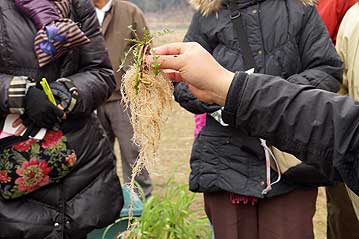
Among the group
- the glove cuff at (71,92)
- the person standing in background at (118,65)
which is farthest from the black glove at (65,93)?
the person standing in background at (118,65)

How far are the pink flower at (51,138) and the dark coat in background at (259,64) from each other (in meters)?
0.61

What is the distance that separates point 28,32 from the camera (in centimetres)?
264

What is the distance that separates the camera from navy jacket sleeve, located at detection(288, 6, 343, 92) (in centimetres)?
263

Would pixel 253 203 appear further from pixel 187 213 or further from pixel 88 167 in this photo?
pixel 187 213

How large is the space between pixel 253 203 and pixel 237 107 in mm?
1187

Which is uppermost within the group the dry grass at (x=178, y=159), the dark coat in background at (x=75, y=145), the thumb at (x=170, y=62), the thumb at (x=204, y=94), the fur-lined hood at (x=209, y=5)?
the thumb at (x=170, y=62)

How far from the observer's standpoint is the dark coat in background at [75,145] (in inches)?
104

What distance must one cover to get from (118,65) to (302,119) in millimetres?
3404

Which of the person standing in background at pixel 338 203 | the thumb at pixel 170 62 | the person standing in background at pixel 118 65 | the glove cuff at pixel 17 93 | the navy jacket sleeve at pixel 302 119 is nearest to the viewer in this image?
the navy jacket sleeve at pixel 302 119

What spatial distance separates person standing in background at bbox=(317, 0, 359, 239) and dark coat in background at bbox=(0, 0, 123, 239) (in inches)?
48.7

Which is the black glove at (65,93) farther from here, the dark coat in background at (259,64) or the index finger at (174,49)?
the index finger at (174,49)

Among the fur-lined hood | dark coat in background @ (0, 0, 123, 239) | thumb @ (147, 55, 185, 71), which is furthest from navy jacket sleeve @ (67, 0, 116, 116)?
thumb @ (147, 55, 185, 71)

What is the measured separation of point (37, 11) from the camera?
2633 millimetres

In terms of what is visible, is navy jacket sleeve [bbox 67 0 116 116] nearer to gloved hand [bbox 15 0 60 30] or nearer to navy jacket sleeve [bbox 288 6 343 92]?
gloved hand [bbox 15 0 60 30]
